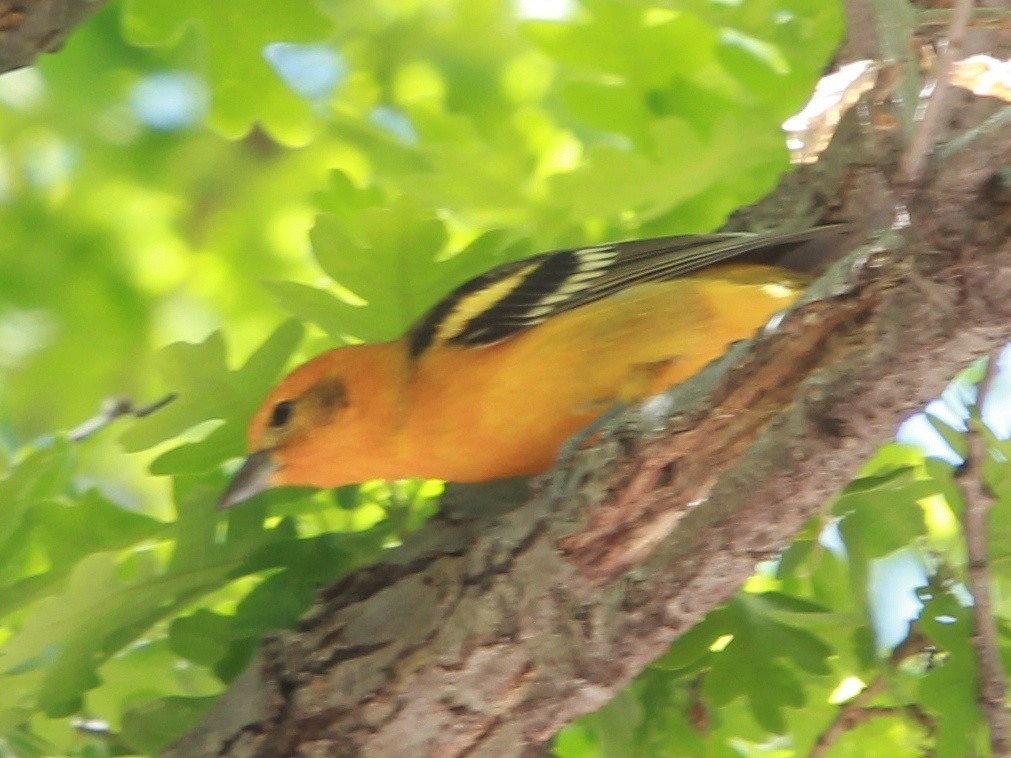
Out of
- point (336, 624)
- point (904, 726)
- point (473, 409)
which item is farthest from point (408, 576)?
point (904, 726)

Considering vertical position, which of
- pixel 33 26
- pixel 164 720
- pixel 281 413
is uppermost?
pixel 33 26

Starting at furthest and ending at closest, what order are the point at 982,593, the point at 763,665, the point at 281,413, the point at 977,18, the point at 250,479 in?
the point at 281,413 → the point at 250,479 → the point at 763,665 → the point at 982,593 → the point at 977,18

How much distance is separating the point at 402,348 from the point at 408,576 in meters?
0.84

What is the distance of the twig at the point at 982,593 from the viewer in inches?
94.5

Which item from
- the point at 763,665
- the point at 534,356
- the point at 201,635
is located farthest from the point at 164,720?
the point at 763,665

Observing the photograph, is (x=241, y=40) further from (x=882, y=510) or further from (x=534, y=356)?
(x=882, y=510)

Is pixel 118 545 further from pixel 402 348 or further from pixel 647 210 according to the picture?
pixel 647 210

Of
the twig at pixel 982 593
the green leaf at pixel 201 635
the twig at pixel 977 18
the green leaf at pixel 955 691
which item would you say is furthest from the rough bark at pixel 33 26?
the green leaf at pixel 955 691

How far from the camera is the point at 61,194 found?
5.20 meters

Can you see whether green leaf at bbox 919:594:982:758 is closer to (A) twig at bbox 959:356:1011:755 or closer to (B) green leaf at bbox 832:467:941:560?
(A) twig at bbox 959:356:1011:755

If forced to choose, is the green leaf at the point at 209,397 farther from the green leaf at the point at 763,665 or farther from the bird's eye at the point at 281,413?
the green leaf at the point at 763,665

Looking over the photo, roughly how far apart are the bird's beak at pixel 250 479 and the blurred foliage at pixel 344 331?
0.04 metres

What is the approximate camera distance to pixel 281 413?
3.19 meters

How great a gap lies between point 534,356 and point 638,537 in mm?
792
